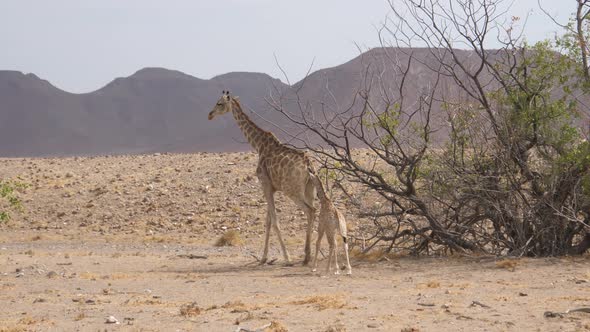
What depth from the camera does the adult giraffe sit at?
12609mm

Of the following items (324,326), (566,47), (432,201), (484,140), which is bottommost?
(324,326)

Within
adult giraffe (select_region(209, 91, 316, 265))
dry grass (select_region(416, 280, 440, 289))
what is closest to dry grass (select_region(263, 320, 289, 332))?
dry grass (select_region(416, 280, 440, 289))

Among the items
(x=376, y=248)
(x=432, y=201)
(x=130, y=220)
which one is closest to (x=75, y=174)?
(x=130, y=220)

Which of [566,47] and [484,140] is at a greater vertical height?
[566,47]

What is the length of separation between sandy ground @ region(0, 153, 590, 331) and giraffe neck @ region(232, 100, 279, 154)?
6.30 ft

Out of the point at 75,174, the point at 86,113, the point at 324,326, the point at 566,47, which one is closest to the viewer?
the point at 324,326

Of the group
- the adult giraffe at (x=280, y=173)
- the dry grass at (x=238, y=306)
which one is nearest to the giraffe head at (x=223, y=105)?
the adult giraffe at (x=280, y=173)

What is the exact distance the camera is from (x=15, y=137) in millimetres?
95875

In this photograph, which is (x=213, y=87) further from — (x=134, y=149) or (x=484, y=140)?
(x=484, y=140)

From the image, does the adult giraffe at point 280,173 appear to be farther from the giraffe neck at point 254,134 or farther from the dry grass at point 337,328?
the dry grass at point 337,328

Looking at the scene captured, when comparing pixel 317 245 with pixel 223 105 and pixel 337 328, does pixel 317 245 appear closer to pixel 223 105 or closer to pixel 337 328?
pixel 223 105

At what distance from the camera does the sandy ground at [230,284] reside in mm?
7902

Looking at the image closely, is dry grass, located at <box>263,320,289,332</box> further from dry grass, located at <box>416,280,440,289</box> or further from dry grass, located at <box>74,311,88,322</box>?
dry grass, located at <box>416,280,440,289</box>

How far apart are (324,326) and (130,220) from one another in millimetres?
13882
